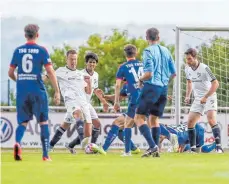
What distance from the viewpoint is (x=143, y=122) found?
14.6m

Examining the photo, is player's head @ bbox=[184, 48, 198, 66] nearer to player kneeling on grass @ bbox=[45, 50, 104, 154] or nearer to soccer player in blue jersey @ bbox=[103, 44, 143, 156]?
soccer player in blue jersey @ bbox=[103, 44, 143, 156]

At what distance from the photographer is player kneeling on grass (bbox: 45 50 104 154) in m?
17.7

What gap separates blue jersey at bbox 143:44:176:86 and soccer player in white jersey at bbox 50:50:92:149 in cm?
301

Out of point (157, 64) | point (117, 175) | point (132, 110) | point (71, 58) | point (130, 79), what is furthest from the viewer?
point (71, 58)

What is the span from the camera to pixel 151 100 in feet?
47.5

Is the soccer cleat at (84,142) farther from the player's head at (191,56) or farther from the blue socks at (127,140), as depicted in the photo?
the player's head at (191,56)

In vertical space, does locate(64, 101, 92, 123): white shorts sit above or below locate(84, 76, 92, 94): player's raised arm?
below

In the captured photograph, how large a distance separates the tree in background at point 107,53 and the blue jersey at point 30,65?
4908cm

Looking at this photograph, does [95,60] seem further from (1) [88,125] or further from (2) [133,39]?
(2) [133,39]

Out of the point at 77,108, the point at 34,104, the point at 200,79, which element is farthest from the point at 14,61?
the point at 200,79

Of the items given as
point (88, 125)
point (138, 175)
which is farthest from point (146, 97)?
point (138, 175)

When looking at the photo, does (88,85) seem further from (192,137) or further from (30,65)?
(30,65)

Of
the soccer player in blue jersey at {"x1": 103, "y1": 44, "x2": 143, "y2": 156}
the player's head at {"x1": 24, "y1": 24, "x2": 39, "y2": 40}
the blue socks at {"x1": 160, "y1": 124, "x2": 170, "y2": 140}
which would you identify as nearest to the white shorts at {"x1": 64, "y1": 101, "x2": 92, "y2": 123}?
the soccer player in blue jersey at {"x1": 103, "y1": 44, "x2": 143, "y2": 156}

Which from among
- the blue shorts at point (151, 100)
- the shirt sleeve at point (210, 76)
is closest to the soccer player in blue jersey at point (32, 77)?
the blue shorts at point (151, 100)
